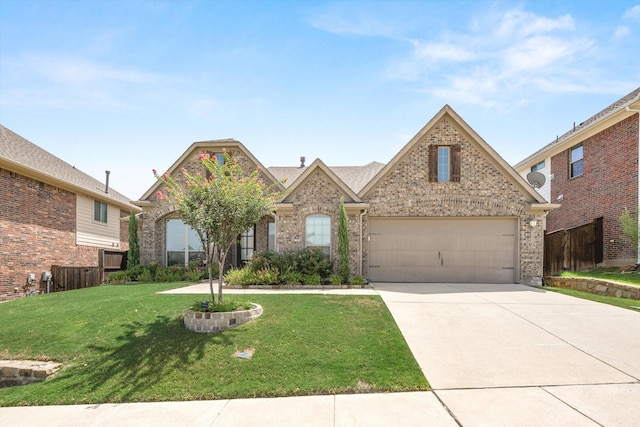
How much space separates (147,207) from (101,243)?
5321 mm

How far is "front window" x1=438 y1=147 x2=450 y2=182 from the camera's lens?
12.9 metres

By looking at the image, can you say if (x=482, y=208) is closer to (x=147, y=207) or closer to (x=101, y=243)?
(x=147, y=207)

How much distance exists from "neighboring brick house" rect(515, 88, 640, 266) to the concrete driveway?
705 cm

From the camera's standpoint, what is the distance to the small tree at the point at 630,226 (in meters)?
12.1

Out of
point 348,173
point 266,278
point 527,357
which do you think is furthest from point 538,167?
point 527,357

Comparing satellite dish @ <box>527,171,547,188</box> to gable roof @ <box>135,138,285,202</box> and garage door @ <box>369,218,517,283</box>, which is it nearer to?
garage door @ <box>369,218,517,283</box>

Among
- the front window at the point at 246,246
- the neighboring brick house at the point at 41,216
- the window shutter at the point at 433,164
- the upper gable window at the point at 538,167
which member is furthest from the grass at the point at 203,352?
the upper gable window at the point at 538,167

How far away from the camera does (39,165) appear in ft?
47.2

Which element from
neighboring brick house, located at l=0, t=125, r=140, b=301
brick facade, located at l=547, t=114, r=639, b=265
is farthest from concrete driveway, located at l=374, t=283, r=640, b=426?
neighboring brick house, located at l=0, t=125, r=140, b=301

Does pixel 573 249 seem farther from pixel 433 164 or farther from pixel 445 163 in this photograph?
pixel 433 164

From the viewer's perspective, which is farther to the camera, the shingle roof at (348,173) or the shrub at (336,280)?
the shingle roof at (348,173)

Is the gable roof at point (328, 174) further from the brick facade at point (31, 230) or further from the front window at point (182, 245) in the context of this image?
the brick facade at point (31, 230)

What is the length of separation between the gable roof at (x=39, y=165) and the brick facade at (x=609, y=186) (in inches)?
896

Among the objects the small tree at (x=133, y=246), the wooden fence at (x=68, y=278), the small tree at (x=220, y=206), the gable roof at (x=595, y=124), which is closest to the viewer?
the small tree at (x=220, y=206)
